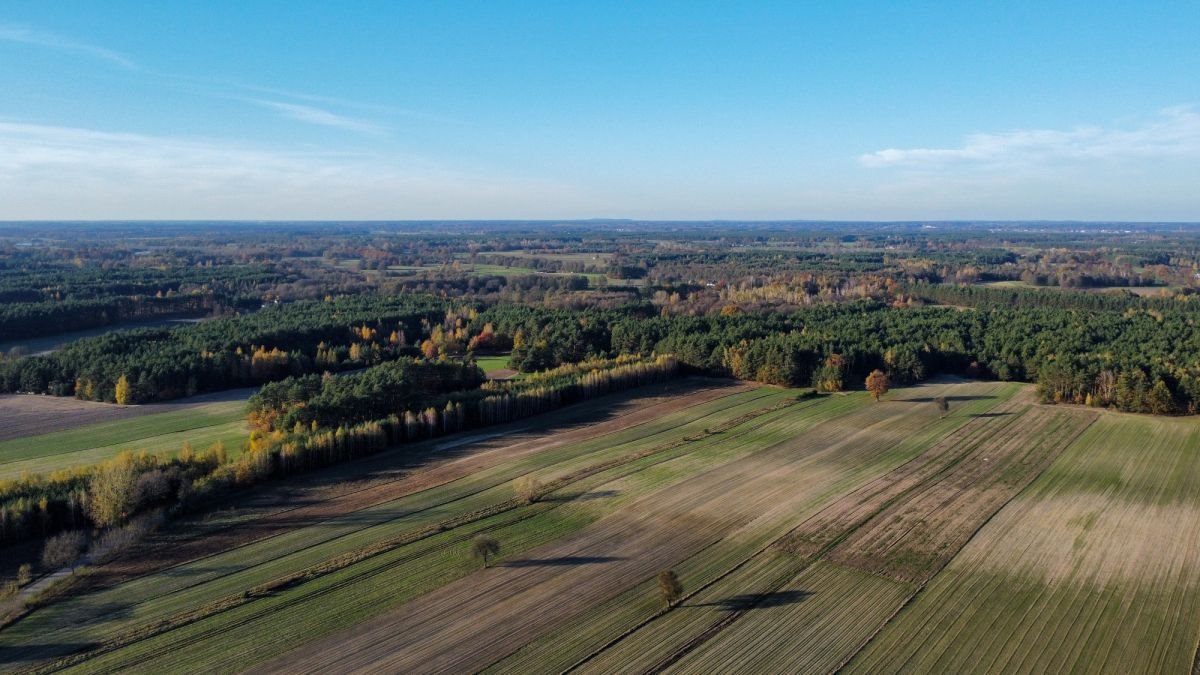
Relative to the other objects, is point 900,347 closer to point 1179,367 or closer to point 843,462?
point 1179,367

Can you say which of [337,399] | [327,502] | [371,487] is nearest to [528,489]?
[371,487]

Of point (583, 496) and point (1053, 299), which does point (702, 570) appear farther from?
point (1053, 299)

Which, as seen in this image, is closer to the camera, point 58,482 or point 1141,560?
point 1141,560

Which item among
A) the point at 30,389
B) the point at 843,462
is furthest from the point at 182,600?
the point at 30,389

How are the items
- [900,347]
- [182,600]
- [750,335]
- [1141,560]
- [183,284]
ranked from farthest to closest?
[183,284]
[750,335]
[900,347]
[1141,560]
[182,600]

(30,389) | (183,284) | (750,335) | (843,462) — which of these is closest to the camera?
(843,462)

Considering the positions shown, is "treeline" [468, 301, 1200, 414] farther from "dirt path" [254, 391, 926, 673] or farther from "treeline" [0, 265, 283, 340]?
"treeline" [0, 265, 283, 340]
